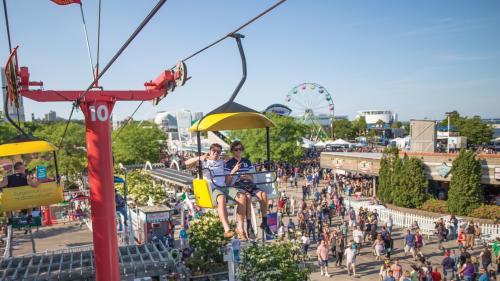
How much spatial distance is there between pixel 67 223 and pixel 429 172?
73.6ft

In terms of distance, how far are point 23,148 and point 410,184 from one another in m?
22.1

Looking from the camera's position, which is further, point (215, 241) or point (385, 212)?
point (385, 212)

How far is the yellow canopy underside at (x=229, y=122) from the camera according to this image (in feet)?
17.9

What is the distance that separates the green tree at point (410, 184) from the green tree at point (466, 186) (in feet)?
6.12

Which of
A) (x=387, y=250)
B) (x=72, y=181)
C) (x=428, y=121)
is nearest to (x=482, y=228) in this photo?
(x=387, y=250)

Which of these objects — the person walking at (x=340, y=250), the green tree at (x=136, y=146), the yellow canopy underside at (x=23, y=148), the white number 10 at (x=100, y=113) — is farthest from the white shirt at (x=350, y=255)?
the green tree at (x=136, y=146)

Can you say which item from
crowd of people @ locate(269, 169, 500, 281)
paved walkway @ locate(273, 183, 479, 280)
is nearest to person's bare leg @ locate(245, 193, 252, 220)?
crowd of people @ locate(269, 169, 500, 281)

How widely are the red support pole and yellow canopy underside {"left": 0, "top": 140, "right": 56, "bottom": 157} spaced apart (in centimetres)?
97

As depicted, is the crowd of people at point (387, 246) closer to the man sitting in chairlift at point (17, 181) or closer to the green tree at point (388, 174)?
the green tree at point (388, 174)

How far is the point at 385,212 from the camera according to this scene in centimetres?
2230

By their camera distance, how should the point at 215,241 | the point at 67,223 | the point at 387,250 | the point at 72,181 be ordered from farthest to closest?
the point at 72,181 < the point at 67,223 < the point at 387,250 < the point at 215,241

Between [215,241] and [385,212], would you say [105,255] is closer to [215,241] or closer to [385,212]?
[215,241]

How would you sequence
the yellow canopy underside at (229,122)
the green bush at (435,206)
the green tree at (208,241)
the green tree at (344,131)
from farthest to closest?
the green tree at (344,131) → the green bush at (435,206) → the green tree at (208,241) → the yellow canopy underside at (229,122)

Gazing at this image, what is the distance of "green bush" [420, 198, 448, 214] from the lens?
23.0 meters
